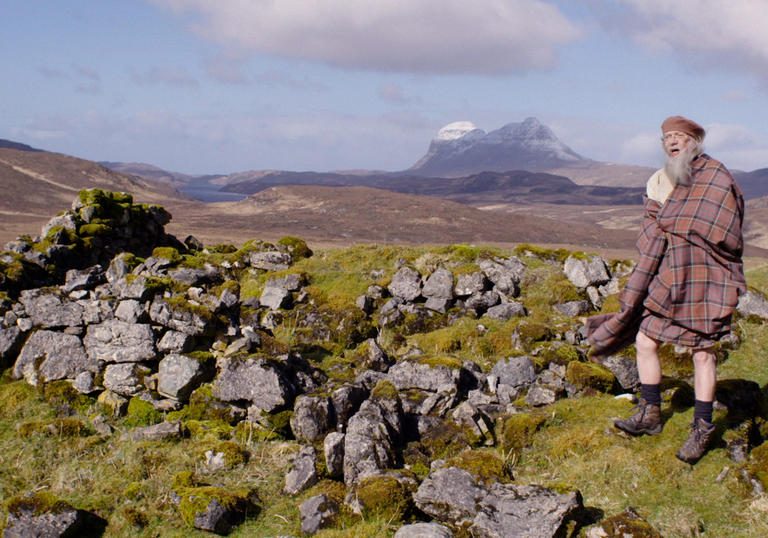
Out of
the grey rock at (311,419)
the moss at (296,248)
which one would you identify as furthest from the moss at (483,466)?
the moss at (296,248)

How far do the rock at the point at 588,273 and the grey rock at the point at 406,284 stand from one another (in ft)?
13.1

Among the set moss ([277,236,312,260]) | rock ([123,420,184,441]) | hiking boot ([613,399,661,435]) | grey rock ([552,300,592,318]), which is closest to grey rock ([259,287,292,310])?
moss ([277,236,312,260])

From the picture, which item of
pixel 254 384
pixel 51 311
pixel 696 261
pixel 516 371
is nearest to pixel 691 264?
pixel 696 261

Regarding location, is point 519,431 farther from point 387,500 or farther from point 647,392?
point 387,500

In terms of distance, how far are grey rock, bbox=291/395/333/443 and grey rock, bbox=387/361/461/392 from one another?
5.03 ft

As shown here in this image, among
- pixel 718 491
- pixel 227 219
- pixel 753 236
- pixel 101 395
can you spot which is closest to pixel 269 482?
pixel 101 395

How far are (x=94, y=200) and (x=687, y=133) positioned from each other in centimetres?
1625

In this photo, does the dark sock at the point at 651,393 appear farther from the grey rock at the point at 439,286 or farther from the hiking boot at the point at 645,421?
the grey rock at the point at 439,286

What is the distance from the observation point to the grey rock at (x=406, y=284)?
46.0 feet

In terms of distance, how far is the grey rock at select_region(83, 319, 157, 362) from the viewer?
985 cm

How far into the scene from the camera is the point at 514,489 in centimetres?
567

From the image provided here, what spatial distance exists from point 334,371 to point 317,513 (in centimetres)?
447

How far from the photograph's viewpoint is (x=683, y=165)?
230 inches

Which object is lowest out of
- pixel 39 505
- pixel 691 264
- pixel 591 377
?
pixel 39 505
